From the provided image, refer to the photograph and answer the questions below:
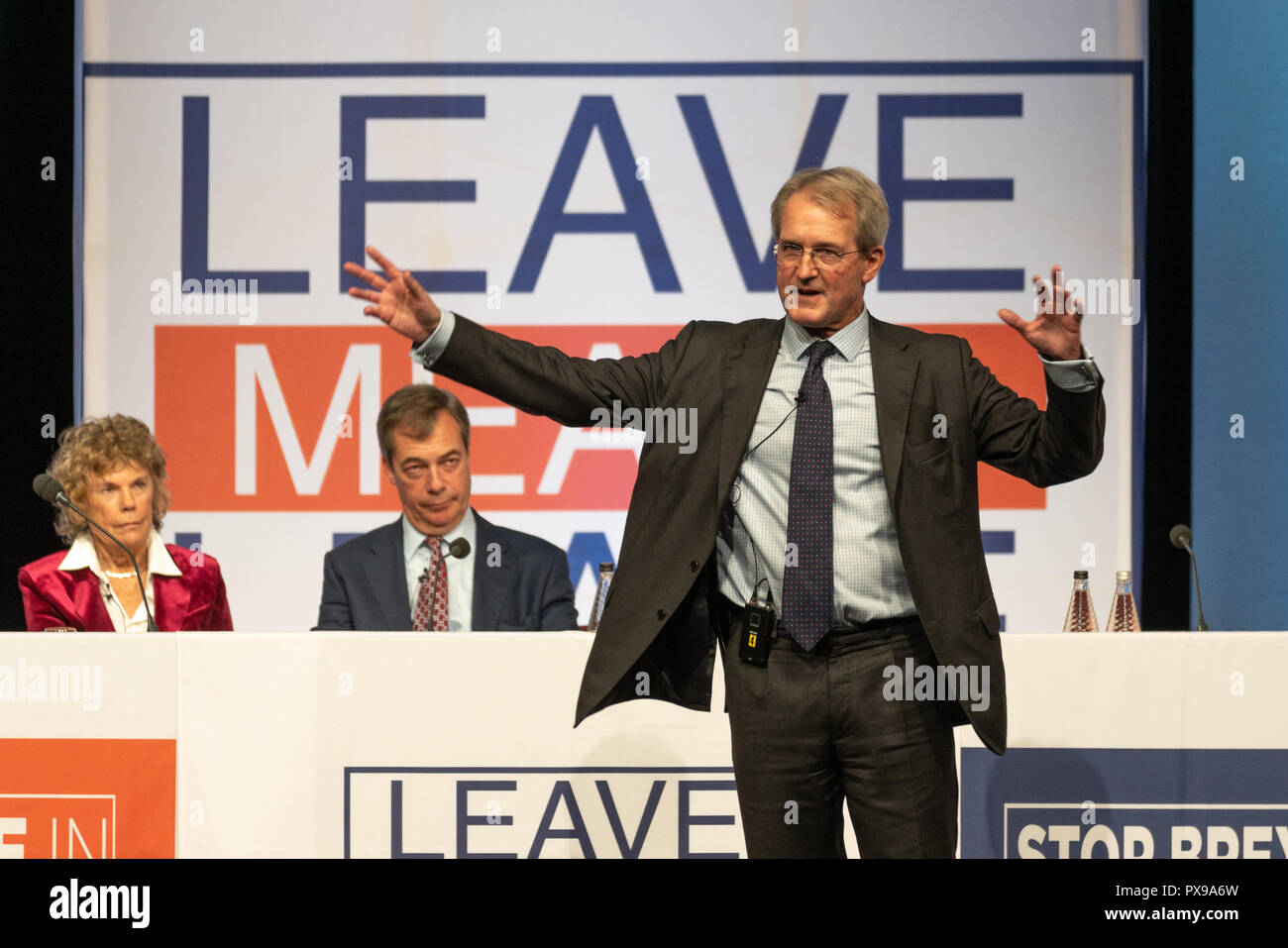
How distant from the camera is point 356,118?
17.0 ft

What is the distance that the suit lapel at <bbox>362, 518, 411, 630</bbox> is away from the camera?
3512 mm

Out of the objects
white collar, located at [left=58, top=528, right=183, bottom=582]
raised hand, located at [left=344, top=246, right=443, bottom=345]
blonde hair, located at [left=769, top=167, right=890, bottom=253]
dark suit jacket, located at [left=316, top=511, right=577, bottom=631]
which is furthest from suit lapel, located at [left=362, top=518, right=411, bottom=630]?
blonde hair, located at [left=769, top=167, right=890, bottom=253]

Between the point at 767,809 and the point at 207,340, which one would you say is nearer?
the point at 767,809

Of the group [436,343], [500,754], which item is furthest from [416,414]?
[436,343]

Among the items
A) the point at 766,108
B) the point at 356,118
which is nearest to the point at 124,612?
the point at 356,118

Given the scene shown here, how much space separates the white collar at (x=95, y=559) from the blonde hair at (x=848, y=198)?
2104mm

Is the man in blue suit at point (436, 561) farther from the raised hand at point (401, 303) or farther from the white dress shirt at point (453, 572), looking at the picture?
the raised hand at point (401, 303)

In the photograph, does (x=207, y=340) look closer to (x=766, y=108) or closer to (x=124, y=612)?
(x=124, y=612)

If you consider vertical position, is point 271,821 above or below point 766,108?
below

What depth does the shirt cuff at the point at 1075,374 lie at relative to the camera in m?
2.11

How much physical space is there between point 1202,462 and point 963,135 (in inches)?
61.0

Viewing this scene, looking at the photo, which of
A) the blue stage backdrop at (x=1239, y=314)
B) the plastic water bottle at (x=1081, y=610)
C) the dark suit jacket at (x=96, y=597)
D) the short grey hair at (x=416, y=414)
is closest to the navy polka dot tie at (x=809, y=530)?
Answer: the plastic water bottle at (x=1081, y=610)

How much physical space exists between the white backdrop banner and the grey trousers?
3014mm

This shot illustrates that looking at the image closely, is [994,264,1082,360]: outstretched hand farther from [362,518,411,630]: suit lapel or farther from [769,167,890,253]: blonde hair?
[362,518,411,630]: suit lapel
